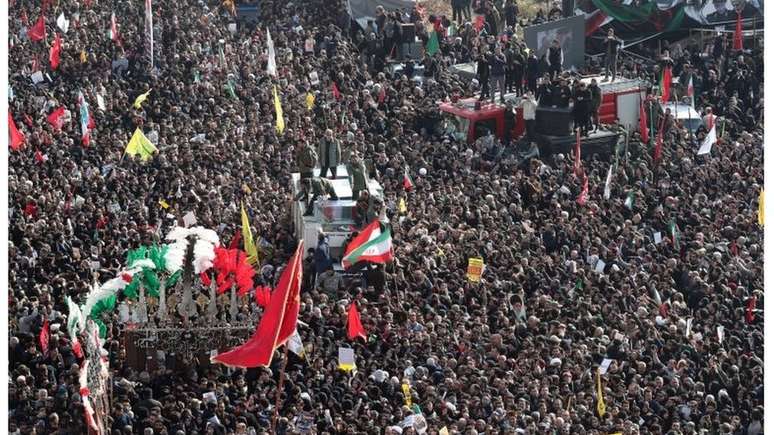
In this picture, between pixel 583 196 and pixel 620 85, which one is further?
pixel 620 85

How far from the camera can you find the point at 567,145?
46.4 meters

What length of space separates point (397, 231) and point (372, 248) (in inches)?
149

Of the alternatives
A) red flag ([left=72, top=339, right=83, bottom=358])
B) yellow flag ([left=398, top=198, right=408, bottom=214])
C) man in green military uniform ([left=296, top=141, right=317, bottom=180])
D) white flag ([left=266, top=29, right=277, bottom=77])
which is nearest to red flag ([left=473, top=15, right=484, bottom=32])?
white flag ([left=266, top=29, right=277, bottom=77])

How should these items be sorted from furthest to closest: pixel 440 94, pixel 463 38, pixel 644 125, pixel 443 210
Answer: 1. pixel 463 38
2. pixel 440 94
3. pixel 644 125
4. pixel 443 210

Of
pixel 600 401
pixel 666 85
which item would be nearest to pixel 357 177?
pixel 600 401

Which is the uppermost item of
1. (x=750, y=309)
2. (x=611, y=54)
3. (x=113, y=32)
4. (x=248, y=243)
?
(x=113, y=32)

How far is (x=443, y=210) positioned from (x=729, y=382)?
32.2 feet

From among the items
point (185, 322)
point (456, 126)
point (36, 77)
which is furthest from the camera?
point (36, 77)

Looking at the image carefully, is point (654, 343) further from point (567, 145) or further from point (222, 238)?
point (567, 145)

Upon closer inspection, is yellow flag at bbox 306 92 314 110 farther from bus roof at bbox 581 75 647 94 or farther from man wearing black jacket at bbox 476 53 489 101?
bus roof at bbox 581 75 647 94

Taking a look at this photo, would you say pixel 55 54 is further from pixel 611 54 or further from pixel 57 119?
pixel 611 54

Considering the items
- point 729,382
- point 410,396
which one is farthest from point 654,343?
point 410,396

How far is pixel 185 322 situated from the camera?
105 feet

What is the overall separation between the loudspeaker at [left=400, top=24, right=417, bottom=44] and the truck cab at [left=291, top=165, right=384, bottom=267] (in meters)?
16.2
